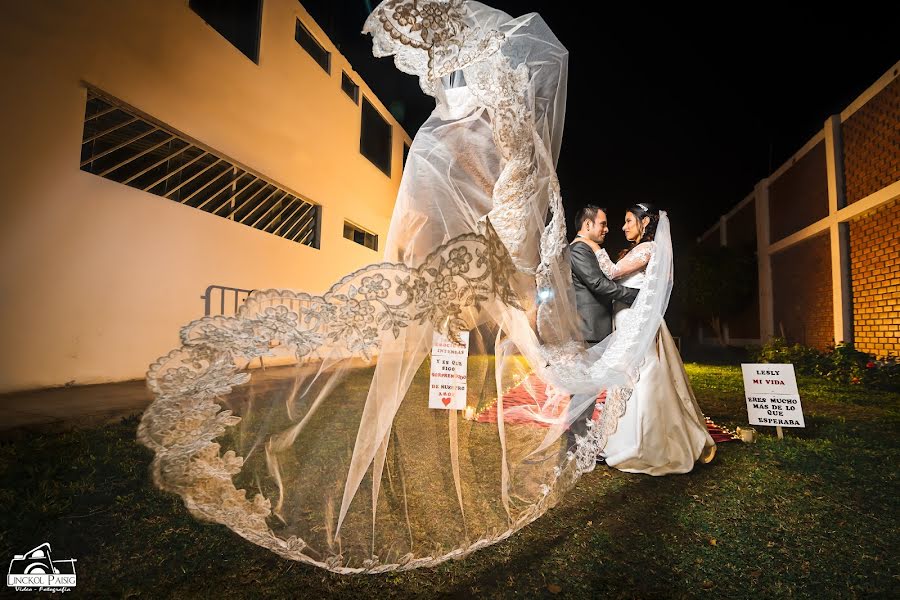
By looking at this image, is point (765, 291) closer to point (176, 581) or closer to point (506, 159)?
point (506, 159)

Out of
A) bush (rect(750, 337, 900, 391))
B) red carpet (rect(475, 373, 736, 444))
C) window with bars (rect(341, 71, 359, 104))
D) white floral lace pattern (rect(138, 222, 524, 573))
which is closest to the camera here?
white floral lace pattern (rect(138, 222, 524, 573))

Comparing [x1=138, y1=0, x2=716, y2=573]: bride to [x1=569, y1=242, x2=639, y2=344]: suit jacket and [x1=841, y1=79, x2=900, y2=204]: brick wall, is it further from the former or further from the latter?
[x1=841, y1=79, x2=900, y2=204]: brick wall

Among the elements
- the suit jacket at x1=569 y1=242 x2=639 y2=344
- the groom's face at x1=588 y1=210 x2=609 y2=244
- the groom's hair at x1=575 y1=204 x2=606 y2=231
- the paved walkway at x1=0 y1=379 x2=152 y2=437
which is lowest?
the paved walkway at x1=0 y1=379 x2=152 y2=437

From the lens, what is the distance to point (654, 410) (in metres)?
2.56

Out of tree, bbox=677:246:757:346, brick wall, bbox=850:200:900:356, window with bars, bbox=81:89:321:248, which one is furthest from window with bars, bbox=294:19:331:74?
tree, bbox=677:246:757:346

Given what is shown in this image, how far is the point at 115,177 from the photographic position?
451 cm

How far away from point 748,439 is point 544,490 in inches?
99.6

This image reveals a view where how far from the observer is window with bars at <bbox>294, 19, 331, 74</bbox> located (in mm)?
7469

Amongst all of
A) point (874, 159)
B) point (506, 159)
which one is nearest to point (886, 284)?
point (874, 159)

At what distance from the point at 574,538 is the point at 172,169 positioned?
5.70m

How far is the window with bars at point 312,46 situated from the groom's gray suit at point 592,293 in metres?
7.19

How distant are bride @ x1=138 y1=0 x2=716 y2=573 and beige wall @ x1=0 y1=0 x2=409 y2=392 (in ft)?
11.7

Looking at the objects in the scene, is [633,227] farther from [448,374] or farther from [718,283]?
[718,283]
